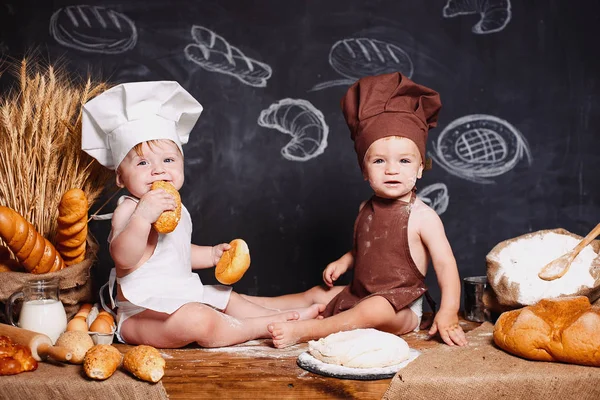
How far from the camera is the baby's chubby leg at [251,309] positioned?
83.6 inches

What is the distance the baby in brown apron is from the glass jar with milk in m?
0.74

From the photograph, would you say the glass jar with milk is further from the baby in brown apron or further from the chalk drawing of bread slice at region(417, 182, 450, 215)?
the chalk drawing of bread slice at region(417, 182, 450, 215)

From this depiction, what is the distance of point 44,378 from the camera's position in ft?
5.12

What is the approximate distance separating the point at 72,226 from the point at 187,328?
46 cm

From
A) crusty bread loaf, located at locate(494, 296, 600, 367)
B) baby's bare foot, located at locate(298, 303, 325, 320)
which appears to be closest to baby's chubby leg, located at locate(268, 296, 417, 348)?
baby's bare foot, located at locate(298, 303, 325, 320)

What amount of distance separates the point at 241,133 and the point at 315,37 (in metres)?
0.48

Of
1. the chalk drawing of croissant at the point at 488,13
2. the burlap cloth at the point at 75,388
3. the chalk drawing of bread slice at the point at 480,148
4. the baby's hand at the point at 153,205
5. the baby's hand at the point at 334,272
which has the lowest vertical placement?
the burlap cloth at the point at 75,388

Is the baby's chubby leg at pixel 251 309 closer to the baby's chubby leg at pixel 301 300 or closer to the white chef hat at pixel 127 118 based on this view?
the baby's chubby leg at pixel 301 300

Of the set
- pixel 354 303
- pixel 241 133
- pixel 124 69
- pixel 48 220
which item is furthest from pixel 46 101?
pixel 354 303

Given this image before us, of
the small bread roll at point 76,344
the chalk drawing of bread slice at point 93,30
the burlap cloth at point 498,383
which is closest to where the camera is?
the burlap cloth at point 498,383

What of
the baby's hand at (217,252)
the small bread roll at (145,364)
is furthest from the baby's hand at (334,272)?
the small bread roll at (145,364)

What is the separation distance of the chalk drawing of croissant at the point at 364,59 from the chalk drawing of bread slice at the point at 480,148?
1.01ft

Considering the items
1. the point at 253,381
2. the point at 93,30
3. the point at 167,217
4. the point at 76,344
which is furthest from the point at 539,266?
the point at 93,30

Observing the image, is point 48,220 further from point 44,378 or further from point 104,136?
point 44,378
